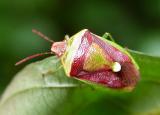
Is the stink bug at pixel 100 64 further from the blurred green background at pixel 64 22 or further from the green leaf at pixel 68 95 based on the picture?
the blurred green background at pixel 64 22

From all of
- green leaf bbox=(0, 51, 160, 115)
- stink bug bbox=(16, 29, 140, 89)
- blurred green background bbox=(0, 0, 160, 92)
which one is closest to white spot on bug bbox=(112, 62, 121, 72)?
stink bug bbox=(16, 29, 140, 89)

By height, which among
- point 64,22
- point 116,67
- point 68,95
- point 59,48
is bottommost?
point 68,95

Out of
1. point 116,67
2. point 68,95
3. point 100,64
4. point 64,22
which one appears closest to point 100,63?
point 100,64

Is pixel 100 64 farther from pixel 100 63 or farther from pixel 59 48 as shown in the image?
pixel 59 48

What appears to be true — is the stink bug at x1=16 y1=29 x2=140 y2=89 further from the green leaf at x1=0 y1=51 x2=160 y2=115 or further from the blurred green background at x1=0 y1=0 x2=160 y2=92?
the blurred green background at x1=0 y1=0 x2=160 y2=92

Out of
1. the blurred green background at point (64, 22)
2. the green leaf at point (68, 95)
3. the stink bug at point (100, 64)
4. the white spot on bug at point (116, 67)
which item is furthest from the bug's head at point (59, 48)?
the blurred green background at point (64, 22)

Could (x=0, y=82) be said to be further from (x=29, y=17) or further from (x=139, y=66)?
(x=139, y=66)
